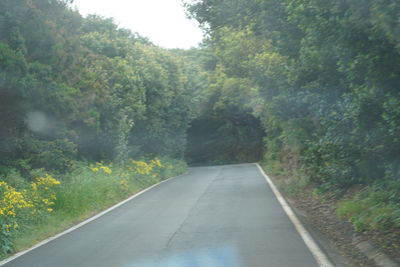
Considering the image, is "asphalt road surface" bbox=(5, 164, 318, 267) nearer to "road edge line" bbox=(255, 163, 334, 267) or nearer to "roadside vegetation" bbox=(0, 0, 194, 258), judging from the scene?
"road edge line" bbox=(255, 163, 334, 267)

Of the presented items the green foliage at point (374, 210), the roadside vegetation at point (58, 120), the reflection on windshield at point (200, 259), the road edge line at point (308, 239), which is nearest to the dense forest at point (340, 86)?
the green foliage at point (374, 210)

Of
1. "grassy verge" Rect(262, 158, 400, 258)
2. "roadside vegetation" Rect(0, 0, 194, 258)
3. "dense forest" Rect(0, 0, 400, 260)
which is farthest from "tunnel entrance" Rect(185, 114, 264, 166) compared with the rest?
"grassy verge" Rect(262, 158, 400, 258)

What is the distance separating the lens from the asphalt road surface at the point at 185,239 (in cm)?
830

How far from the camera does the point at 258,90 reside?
20.4 metres

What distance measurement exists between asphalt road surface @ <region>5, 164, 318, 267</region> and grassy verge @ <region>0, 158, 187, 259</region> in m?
0.63

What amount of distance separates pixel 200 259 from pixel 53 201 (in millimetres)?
6834

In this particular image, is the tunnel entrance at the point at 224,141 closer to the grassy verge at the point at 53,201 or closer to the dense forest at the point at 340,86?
the grassy verge at the point at 53,201

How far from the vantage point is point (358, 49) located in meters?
8.85

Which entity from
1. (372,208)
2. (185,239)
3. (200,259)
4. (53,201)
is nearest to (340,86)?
(372,208)

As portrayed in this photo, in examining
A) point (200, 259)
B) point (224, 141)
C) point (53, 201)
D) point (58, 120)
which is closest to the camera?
point (200, 259)

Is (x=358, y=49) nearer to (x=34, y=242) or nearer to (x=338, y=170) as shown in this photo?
(x=338, y=170)

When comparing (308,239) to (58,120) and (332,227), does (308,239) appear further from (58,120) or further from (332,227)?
(58,120)

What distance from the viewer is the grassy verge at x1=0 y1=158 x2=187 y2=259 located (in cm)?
1061

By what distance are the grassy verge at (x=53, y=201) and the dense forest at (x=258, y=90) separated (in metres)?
0.20
